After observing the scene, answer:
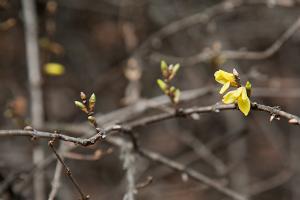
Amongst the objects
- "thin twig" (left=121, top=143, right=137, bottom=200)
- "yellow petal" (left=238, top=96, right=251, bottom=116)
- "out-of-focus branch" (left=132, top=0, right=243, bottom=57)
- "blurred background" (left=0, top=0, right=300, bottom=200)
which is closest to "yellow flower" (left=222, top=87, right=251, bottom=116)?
"yellow petal" (left=238, top=96, right=251, bottom=116)

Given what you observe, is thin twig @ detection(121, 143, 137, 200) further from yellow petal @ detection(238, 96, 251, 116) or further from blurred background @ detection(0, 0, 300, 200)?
blurred background @ detection(0, 0, 300, 200)

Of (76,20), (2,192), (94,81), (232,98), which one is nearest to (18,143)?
(94,81)

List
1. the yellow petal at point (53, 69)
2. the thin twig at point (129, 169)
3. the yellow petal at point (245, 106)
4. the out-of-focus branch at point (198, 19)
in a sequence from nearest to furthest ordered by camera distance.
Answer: the yellow petal at point (245, 106) → the thin twig at point (129, 169) → the yellow petal at point (53, 69) → the out-of-focus branch at point (198, 19)

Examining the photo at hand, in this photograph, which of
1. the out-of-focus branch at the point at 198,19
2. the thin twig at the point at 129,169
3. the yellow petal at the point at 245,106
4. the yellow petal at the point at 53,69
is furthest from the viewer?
the out-of-focus branch at the point at 198,19

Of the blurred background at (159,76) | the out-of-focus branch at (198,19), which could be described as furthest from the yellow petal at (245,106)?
the blurred background at (159,76)

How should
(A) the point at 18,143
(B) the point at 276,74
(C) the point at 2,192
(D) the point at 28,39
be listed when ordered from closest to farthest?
(C) the point at 2,192
(D) the point at 28,39
(A) the point at 18,143
(B) the point at 276,74

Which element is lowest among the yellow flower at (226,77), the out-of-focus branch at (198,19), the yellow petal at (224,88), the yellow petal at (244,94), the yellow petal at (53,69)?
the yellow petal at (244,94)

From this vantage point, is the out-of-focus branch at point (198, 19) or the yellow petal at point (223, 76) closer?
the yellow petal at point (223, 76)

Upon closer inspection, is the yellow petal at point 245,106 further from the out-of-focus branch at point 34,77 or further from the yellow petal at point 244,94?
the out-of-focus branch at point 34,77

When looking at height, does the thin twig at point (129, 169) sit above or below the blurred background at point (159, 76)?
below

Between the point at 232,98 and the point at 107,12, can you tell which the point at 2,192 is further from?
the point at 107,12

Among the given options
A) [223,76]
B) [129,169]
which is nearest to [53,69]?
[129,169]
